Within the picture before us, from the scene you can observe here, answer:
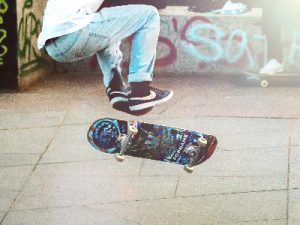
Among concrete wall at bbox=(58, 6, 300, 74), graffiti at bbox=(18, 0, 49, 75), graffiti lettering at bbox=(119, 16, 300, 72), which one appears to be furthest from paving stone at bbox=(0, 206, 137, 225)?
graffiti lettering at bbox=(119, 16, 300, 72)

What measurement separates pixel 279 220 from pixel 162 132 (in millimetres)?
1682

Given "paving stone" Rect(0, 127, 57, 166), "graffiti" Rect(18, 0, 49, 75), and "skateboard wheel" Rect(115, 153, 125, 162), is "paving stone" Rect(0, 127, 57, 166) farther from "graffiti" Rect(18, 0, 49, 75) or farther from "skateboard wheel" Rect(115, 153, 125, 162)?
"skateboard wheel" Rect(115, 153, 125, 162)

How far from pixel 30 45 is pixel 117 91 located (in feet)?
20.8

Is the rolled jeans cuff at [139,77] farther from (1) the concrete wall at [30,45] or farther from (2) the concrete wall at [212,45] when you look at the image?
(2) the concrete wall at [212,45]

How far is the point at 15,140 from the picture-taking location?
7.78 meters

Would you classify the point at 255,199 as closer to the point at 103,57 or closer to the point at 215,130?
the point at 215,130

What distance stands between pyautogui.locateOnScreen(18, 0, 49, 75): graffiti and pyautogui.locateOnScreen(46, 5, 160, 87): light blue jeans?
6.06 metres

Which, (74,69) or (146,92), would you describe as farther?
(74,69)

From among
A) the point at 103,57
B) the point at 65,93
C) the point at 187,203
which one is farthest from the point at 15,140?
the point at 103,57

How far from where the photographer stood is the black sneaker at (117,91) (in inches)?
160

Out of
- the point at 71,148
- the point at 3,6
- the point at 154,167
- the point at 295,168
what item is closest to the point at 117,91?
the point at 154,167

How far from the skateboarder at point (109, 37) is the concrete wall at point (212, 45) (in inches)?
245

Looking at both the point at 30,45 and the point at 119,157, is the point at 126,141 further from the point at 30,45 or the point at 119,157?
the point at 30,45

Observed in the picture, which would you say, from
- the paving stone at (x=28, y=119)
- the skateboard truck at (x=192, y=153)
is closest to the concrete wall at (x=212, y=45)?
the paving stone at (x=28, y=119)
